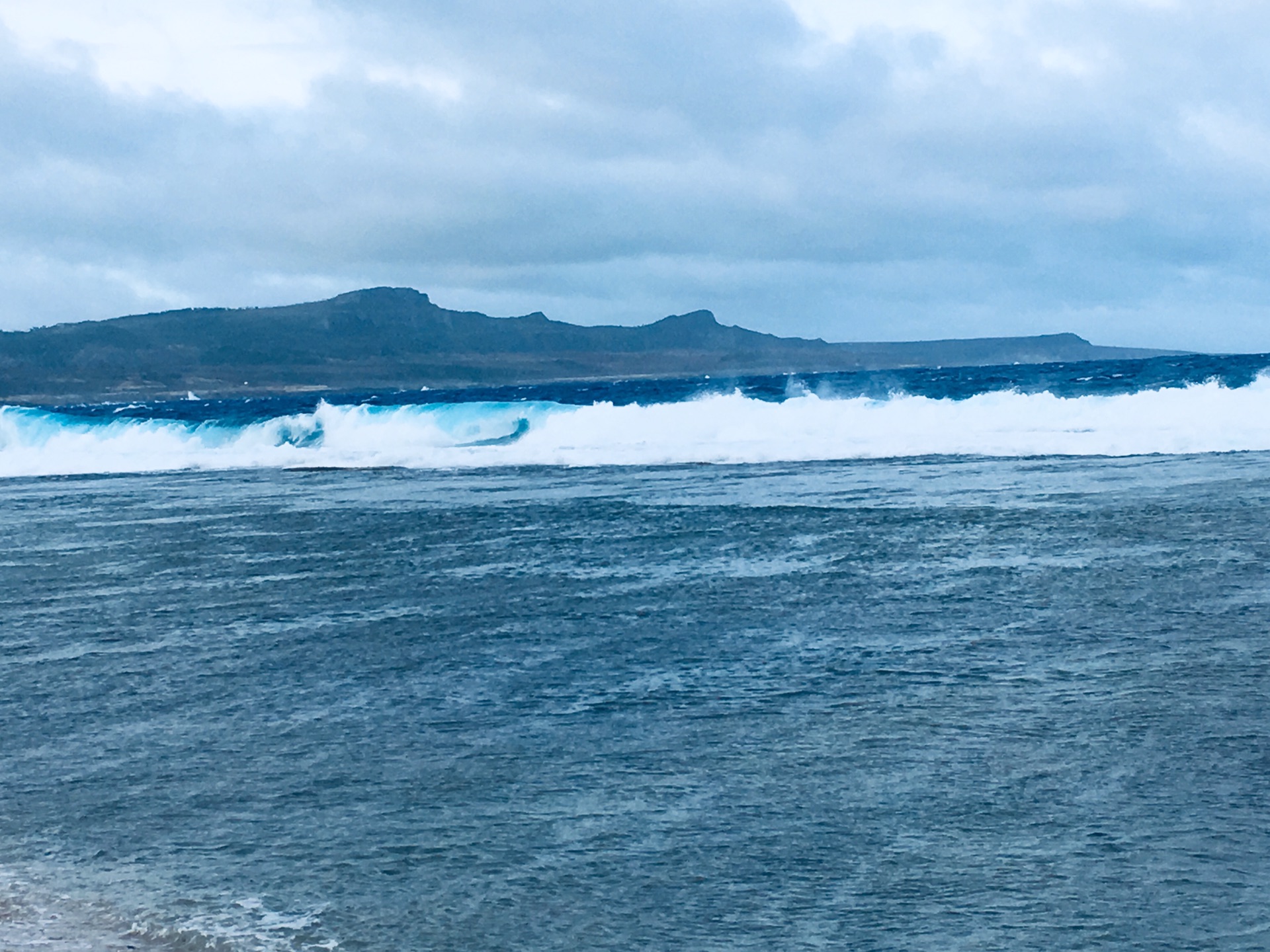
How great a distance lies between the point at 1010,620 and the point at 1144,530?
20.2 ft

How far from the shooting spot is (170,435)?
5262 centimetres

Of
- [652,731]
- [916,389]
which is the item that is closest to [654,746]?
[652,731]

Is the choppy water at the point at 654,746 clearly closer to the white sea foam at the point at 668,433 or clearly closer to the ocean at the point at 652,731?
the ocean at the point at 652,731

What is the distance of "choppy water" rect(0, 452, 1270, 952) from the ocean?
3 cm

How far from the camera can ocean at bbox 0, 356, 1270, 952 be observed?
18.8ft

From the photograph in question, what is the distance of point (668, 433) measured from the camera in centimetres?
4388

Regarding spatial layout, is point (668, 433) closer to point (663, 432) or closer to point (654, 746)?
point (663, 432)

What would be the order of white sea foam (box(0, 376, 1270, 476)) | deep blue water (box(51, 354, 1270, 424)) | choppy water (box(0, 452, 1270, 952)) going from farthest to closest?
deep blue water (box(51, 354, 1270, 424))
white sea foam (box(0, 376, 1270, 476))
choppy water (box(0, 452, 1270, 952))

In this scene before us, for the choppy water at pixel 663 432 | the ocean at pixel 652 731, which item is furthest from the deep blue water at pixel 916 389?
the ocean at pixel 652 731

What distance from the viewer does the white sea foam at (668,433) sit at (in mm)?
34406

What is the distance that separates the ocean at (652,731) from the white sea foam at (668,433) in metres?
13.8

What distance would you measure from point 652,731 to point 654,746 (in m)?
0.34

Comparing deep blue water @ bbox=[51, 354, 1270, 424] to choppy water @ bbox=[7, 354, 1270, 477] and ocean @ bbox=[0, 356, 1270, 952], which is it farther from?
ocean @ bbox=[0, 356, 1270, 952]

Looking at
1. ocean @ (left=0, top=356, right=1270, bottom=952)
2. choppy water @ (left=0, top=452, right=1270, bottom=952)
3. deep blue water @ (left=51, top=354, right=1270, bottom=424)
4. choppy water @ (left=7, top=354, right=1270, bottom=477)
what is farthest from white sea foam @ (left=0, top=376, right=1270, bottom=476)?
choppy water @ (left=0, top=452, right=1270, bottom=952)
